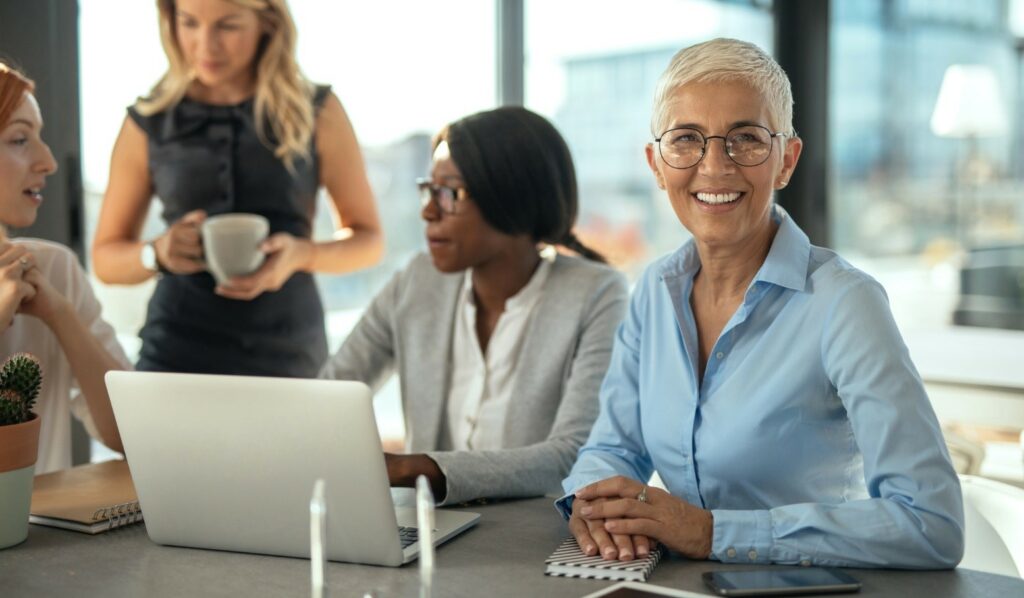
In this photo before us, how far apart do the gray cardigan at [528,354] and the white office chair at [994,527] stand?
0.66 metres

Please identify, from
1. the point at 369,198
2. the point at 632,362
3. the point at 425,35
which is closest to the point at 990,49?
the point at 425,35

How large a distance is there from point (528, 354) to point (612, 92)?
2967 millimetres

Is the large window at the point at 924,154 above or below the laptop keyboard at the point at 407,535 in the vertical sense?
above

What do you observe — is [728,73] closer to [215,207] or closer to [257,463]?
[257,463]

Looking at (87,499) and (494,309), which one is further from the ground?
(494,309)

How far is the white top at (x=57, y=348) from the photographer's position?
7.01 feet

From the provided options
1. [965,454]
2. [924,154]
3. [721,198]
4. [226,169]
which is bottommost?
[965,454]

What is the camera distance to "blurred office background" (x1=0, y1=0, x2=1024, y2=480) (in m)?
3.20

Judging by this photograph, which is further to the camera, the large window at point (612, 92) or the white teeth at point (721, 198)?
the large window at point (612, 92)

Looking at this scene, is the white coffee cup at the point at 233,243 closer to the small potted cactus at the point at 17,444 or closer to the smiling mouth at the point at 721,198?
the small potted cactus at the point at 17,444

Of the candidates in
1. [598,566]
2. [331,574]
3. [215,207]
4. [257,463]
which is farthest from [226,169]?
[598,566]

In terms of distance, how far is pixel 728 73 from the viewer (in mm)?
1660

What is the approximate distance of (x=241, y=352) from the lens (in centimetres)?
272

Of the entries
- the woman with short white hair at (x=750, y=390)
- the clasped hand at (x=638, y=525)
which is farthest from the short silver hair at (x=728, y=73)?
the clasped hand at (x=638, y=525)
